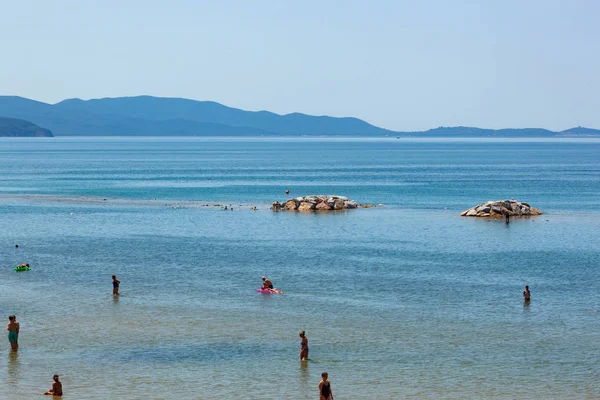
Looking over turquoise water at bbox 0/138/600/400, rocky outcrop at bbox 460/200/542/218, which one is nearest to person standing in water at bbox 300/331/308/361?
turquoise water at bbox 0/138/600/400

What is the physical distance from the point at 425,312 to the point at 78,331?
19340mm

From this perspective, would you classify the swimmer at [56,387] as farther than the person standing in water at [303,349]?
No

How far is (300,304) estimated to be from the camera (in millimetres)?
51000

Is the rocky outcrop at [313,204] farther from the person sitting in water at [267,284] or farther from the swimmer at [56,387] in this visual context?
the swimmer at [56,387]

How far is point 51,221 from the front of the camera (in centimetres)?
9506

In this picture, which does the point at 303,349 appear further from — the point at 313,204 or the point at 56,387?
the point at 313,204

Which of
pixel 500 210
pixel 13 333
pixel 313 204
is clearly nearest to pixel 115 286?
pixel 13 333

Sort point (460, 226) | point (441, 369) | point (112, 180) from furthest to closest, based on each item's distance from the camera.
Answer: point (112, 180), point (460, 226), point (441, 369)

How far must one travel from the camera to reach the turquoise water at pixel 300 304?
36.3 metres

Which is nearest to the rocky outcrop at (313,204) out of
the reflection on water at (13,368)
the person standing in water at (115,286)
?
the person standing in water at (115,286)

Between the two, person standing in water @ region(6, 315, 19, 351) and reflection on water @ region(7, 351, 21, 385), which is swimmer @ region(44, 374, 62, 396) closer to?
reflection on water @ region(7, 351, 21, 385)

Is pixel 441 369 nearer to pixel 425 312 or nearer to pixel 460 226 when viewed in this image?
pixel 425 312

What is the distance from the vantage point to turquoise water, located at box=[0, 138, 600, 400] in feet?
119

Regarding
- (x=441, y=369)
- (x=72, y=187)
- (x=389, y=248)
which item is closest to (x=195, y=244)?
(x=389, y=248)
